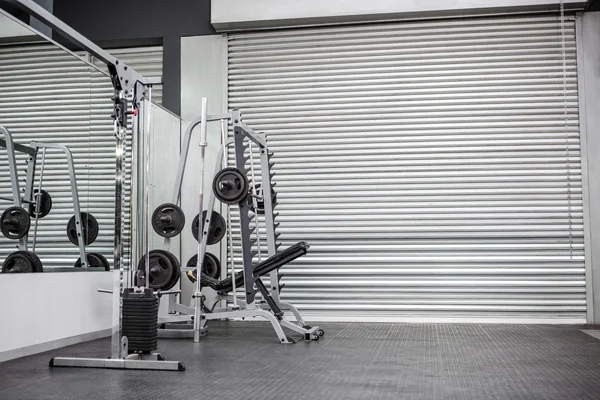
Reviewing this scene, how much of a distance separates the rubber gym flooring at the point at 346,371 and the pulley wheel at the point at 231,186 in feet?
3.58

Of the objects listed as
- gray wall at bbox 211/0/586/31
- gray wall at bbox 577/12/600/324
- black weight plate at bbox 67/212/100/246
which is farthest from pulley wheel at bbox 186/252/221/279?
gray wall at bbox 577/12/600/324

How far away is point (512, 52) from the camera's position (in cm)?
674

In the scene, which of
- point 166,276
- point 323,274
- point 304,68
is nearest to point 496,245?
point 323,274

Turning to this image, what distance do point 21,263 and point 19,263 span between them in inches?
0.9

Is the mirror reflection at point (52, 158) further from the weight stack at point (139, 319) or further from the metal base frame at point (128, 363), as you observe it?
the weight stack at point (139, 319)

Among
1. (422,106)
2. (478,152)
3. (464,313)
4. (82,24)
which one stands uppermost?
(82,24)

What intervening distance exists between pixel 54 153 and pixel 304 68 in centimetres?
301

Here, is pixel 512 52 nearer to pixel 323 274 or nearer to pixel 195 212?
pixel 323 274

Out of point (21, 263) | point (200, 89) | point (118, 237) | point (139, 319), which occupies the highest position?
point (200, 89)

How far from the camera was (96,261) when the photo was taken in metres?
5.50

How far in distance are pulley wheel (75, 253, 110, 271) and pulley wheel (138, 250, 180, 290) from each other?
1.70 feet

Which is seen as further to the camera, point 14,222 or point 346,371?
point 14,222

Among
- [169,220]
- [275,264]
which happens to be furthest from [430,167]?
[169,220]

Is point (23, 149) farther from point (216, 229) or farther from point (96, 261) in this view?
point (216, 229)
